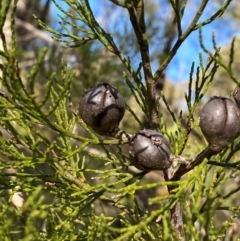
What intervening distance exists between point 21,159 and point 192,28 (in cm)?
52

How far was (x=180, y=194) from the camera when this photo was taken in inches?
37.4

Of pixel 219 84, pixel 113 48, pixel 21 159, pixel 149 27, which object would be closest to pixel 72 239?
pixel 21 159

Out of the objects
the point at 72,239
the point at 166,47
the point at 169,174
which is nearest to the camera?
the point at 72,239

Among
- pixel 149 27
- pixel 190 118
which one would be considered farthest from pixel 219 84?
pixel 190 118

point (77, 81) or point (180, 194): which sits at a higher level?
point (77, 81)

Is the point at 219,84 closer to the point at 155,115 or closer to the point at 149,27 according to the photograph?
the point at 149,27

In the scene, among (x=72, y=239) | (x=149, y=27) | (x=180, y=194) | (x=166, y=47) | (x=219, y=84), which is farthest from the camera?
(x=219, y=84)

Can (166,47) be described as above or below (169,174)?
above

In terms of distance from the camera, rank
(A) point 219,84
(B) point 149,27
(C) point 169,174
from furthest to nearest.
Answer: (A) point 219,84 < (B) point 149,27 < (C) point 169,174

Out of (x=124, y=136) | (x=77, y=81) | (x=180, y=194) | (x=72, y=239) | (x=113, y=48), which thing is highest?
(x=77, y=81)

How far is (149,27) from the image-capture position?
3.43 metres

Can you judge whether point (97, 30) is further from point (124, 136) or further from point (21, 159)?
point (21, 159)

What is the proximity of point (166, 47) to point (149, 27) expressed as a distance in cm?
37

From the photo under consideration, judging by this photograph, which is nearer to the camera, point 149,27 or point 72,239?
point 72,239
